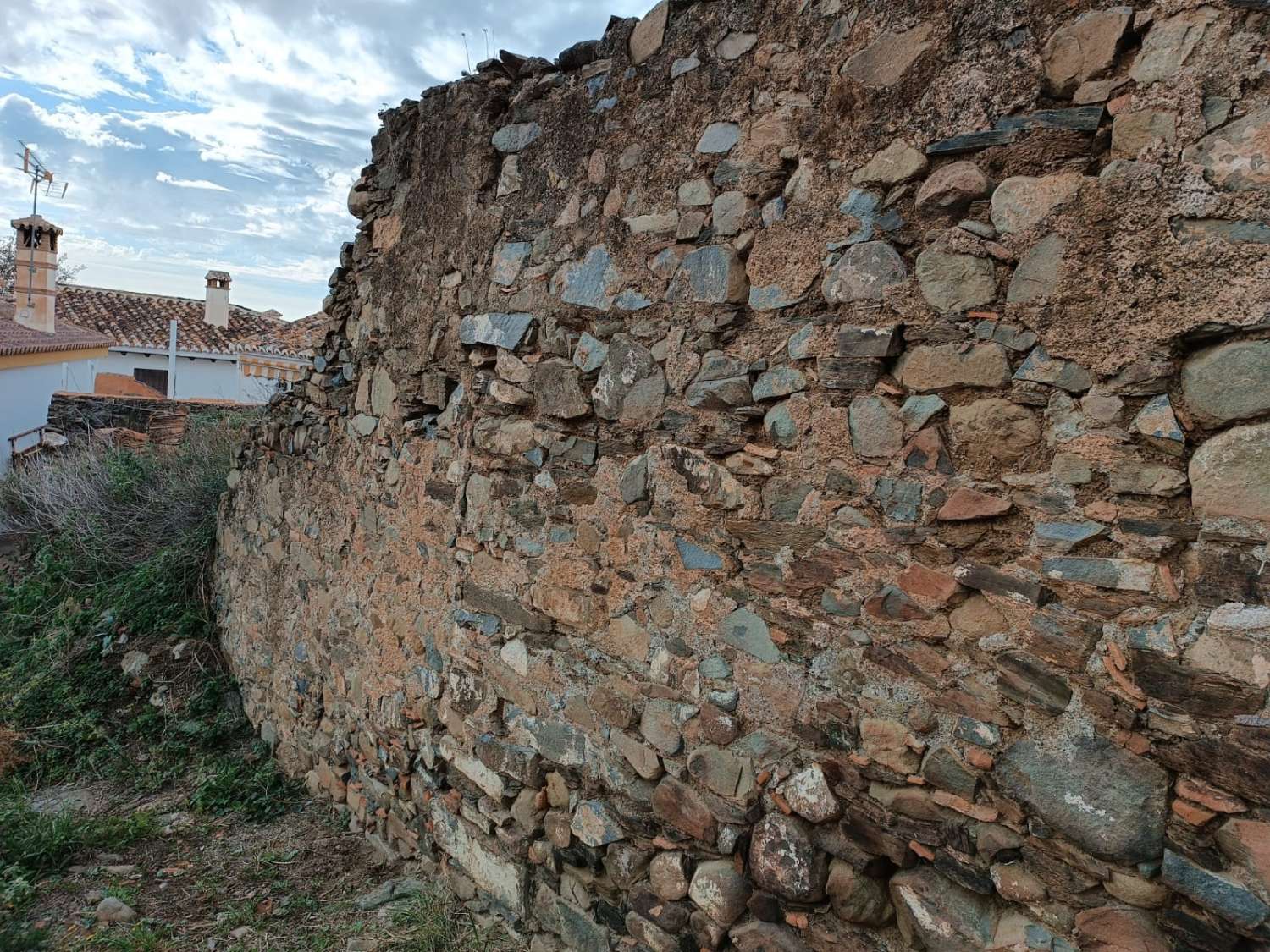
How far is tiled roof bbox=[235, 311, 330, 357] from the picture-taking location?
16969 millimetres

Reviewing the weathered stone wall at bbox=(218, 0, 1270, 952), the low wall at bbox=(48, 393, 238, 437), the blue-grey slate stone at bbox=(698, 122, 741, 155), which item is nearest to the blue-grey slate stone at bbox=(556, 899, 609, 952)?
the weathered stone wall at bbox=(218, 0, 1270, 952)

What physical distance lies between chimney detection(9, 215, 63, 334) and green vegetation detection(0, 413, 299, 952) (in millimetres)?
9619

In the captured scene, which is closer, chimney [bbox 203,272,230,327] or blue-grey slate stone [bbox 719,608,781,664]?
blue-grey slate stone [bbox 719,608,781,664]

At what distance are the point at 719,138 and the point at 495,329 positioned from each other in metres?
1.05

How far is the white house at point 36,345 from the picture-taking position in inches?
536

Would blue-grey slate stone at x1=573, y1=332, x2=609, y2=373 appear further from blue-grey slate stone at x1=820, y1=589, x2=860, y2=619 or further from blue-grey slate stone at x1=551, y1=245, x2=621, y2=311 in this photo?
blue-grey slate stone at x1=820, y1=589, x2=860, y2=619

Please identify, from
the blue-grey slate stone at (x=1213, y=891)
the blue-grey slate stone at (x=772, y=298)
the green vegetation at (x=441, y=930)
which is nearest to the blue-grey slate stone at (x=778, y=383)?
the blue-grey slate stone at (x=772, y=298)

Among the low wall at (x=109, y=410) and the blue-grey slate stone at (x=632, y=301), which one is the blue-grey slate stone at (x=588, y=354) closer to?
the blue-grey slate stone at (x=632, y=301)

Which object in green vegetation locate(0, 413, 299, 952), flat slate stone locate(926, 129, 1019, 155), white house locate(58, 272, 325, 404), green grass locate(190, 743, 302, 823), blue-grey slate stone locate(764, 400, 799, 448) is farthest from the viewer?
white house locate(58, 272, 325, 404)

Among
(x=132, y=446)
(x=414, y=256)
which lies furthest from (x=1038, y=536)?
(x=132, y=446)

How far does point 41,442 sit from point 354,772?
9.19 meters

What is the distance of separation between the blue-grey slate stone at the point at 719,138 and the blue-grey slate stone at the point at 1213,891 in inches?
68.0

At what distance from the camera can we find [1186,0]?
1.36 metres

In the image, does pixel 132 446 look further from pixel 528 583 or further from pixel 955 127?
pixel 955 127
